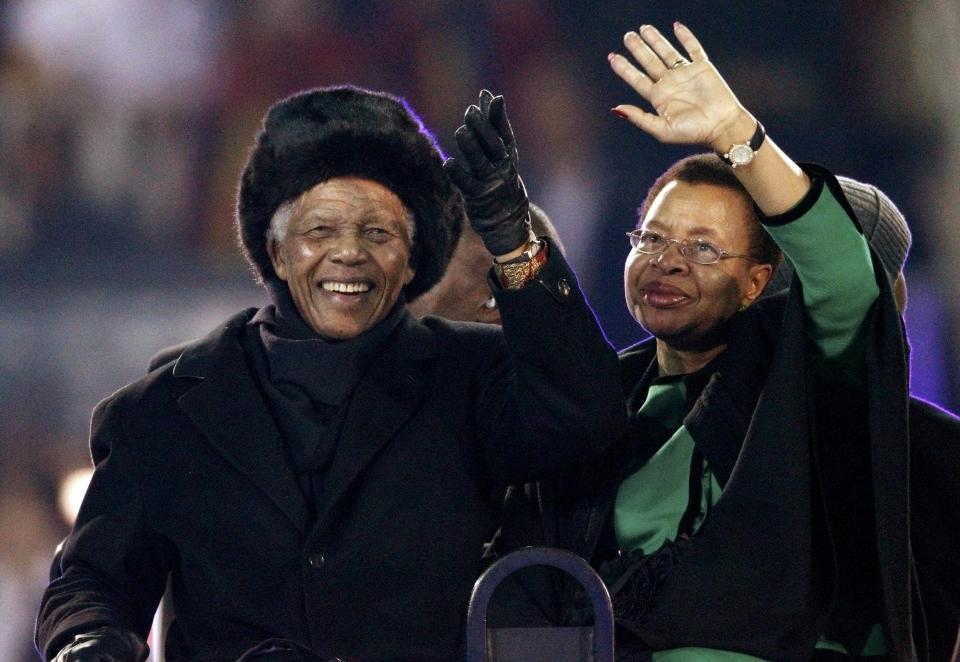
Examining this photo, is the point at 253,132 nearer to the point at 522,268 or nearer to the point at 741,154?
the point at 522,268

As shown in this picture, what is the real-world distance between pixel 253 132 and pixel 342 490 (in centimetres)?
238

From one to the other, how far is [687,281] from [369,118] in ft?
1.76

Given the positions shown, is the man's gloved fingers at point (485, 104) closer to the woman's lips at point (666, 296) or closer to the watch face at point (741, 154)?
the watch face at point (741, 154)

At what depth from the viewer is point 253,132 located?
4.29m

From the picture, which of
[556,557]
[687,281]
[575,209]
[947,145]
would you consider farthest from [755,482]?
[947,145]

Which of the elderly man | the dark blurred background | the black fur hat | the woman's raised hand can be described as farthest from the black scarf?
the dark blurred background

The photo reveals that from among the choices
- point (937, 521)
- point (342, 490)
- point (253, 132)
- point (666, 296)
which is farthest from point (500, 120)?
point (253, 132)

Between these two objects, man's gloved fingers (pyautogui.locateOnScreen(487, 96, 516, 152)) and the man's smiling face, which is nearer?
man's gloved fingers (pyautogui.locateOnScreen(487, 96, 516, 152))

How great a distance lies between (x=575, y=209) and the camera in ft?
13.6

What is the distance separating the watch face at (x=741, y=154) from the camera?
1908 mm

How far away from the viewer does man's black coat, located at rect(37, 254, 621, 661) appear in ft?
6.59

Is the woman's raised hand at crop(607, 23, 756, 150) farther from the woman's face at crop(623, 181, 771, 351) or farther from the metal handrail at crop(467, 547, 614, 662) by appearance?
the metal handrail at crop(467, 547, 614, 662)

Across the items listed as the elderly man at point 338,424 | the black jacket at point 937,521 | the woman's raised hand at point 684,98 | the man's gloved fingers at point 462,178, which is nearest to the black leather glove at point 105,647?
the elderly man at point 338,424

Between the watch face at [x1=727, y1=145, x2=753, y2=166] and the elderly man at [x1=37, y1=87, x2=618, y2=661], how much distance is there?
0.27m
